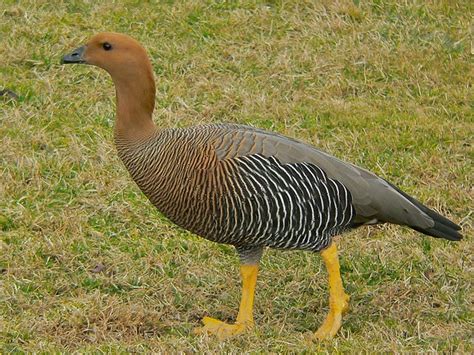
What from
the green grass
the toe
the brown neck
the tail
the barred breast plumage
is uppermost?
the brown neck

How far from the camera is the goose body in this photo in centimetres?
588

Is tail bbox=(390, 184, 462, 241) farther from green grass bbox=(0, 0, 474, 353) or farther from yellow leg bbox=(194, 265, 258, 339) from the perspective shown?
yellow leg bbox=(194, 265, 258, 339)

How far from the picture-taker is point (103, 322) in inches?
240

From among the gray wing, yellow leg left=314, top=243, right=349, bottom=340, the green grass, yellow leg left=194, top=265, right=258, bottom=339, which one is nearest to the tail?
the gray wing

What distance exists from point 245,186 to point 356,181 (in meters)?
0.73

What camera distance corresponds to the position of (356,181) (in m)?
6.25

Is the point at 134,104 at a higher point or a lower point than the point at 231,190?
higher

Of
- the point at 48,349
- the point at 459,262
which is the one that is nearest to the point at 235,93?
the point at 459,262

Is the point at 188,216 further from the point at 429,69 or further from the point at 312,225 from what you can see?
the point at 429,69

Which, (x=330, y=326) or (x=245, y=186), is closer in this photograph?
(x=245, y=186)

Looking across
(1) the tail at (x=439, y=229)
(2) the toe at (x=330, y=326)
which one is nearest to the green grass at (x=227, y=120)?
(2) the toe at (x=330, y=326)

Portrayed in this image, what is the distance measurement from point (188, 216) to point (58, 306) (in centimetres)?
101

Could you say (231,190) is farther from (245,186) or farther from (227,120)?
(227,120)

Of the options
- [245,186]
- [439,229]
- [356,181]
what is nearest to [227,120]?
[356,181]
